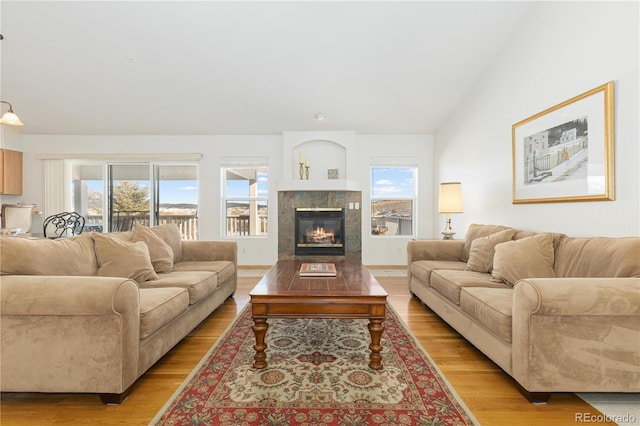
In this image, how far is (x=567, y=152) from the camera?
270 cm

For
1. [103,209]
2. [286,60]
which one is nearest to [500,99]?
[286,60]

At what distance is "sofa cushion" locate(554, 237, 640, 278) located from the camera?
1.83 meters

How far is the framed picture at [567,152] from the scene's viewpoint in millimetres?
2324

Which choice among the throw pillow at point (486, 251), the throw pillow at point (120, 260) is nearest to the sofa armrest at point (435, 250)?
the throw pillow at point (486, 251)

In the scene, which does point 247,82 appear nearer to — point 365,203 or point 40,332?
point 365,203

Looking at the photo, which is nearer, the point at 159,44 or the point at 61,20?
the point at 61,20

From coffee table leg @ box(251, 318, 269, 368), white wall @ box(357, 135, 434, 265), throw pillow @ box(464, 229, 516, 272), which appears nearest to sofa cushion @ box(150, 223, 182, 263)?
coffee table leg @ box(251, 318, 269, 368)

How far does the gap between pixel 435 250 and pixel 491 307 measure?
1746 millimetres

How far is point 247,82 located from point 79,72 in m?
2.20

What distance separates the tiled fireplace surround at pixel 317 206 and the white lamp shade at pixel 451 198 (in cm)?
158

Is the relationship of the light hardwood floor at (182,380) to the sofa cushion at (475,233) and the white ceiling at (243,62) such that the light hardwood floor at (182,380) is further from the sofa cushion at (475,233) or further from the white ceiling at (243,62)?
the white ceiling at (243,62)

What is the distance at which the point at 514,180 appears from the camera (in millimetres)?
3406

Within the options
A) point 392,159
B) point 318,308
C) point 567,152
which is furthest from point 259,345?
point 392,159

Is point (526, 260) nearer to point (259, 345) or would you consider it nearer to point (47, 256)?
point (259, 345)
